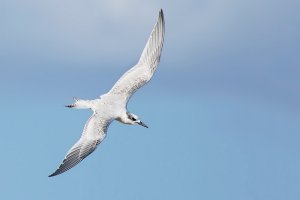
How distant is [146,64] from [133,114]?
3.70 m

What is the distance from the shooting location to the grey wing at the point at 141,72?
45.5 meters

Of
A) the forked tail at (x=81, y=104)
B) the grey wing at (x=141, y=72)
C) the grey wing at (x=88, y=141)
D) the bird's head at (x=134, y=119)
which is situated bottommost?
the grey wing at (x=88, y=141)

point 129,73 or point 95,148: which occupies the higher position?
point 129,73

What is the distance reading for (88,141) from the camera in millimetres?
42156

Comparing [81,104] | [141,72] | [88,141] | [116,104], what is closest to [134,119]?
[116,104]

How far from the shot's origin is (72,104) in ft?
145

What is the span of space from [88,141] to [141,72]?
260 inches

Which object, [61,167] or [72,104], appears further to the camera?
[72,104]

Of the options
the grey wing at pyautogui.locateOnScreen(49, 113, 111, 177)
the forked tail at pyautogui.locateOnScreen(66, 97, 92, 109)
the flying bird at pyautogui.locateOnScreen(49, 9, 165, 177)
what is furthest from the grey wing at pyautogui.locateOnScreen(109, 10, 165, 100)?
the grey wing at pyautogui.locateOnScreen(49, 113, 111, 177)

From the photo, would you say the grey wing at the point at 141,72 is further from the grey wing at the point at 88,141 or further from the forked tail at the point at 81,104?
the grey wing at the point at 88,141

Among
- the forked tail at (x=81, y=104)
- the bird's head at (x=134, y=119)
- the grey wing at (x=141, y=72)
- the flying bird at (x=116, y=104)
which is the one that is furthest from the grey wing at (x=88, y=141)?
the grey wing at (x=141, y=72)

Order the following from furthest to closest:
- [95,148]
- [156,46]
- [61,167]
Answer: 1. [156,46]
2. [95,148]
3. [61,167]

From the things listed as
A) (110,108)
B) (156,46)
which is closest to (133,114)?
(110,108)

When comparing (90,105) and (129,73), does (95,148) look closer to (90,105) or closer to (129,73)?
(90,105)
